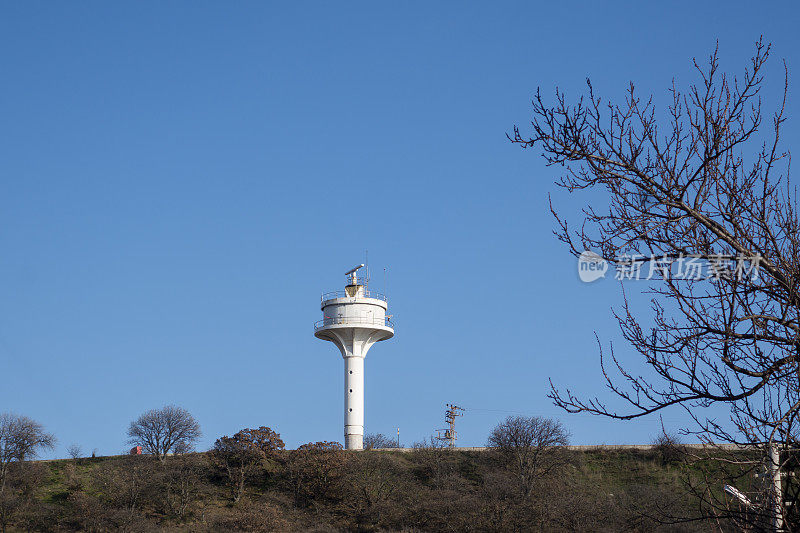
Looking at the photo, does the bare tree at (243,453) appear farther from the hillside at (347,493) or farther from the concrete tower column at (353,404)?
the concrete tower column at (353,404)

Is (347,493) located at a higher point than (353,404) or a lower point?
lower

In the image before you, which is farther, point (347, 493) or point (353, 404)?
point (353, 404)

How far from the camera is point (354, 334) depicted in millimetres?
53812

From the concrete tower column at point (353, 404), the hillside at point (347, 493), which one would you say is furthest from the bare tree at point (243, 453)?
the concrete tower column at point (353, 404)

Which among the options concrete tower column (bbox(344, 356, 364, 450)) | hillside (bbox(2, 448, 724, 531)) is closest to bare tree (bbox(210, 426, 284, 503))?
hillside (bbox(2, 448, 724, 531))

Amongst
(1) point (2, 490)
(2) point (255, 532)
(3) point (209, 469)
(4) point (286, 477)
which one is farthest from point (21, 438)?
(2) point (255, 532)

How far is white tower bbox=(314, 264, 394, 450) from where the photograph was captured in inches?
2101

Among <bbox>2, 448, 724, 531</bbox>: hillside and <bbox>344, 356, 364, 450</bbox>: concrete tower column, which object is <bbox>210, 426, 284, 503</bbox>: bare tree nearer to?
<bbox>2, 448, 724, 531</bbox>: hillside

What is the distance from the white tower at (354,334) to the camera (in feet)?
175

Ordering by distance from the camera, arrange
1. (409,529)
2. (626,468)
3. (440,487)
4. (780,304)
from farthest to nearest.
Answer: (626,468) < (440,487) < (409,529) < (780,304)

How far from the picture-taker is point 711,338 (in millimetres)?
6711

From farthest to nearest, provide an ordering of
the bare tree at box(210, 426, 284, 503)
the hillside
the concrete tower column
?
the concrete tower column < the bare tree at box(210, 426, 284, 503) < the hillside

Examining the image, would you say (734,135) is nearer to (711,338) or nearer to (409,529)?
(711,338)

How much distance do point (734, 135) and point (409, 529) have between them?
3560cm
